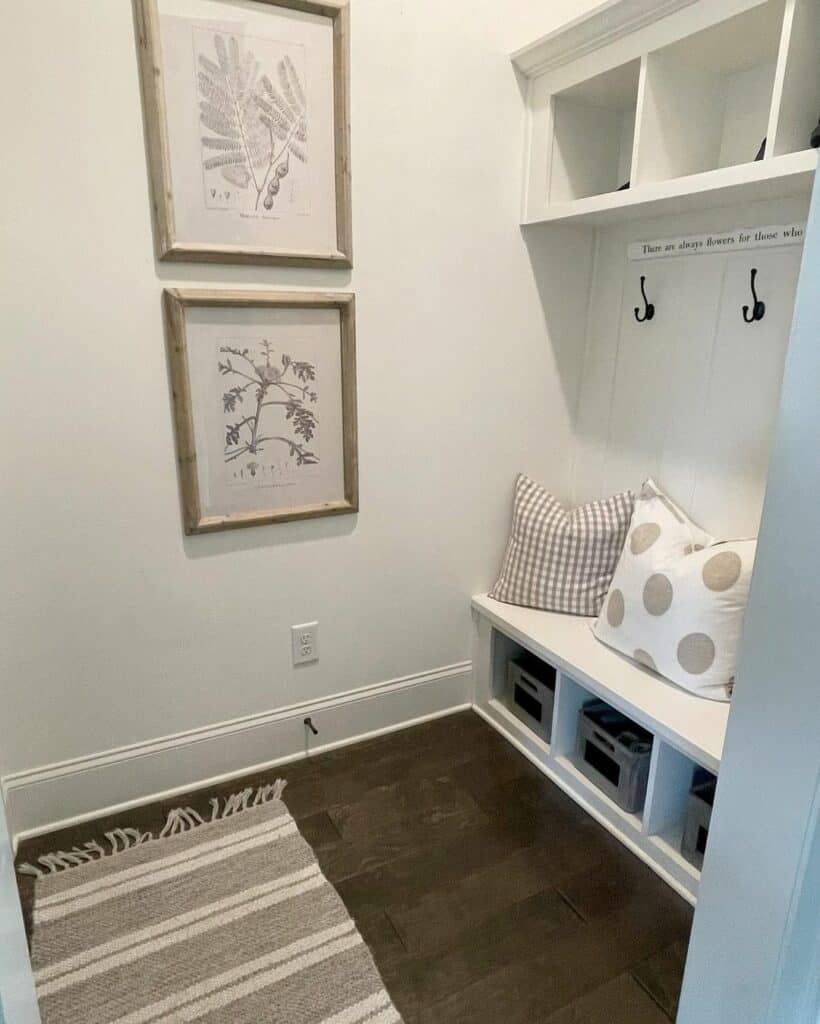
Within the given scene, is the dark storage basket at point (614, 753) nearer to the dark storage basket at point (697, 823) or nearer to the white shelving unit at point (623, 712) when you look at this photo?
the white shelving unit at point (623, 712)

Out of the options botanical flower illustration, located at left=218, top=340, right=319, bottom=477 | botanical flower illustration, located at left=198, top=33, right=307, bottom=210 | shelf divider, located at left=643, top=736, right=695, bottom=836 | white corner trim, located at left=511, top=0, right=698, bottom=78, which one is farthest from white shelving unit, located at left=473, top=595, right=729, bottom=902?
white corner trim, located at left=511, top=0, right=698, bottom=78

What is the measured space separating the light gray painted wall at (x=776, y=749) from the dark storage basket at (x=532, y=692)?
41.2 inches

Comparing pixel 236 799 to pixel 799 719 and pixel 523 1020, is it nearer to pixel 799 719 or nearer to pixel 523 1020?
pixel 523 1020

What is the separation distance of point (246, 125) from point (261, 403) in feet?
2.03

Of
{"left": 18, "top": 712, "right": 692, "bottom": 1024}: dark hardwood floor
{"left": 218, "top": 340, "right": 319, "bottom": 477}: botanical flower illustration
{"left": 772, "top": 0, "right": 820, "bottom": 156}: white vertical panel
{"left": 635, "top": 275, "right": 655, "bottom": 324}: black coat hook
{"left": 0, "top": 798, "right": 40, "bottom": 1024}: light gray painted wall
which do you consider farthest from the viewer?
{"left": 635, "top": 275, "right": 655, "bottom": 324}: black coat hook

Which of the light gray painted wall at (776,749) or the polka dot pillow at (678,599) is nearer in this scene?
the light gray painted wall at (776,749)

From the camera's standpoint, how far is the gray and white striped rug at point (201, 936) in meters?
1.28

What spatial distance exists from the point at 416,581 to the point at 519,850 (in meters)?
0.78

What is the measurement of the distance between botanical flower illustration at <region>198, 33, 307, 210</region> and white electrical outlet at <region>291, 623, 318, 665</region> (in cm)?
110

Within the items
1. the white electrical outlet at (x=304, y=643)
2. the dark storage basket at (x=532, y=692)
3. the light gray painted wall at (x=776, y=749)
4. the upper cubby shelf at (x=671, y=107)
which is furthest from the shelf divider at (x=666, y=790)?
the upper cubby shelf at (x=671, y=107)

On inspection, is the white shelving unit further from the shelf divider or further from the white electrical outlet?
the white electrical outlet

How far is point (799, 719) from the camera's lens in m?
0.73

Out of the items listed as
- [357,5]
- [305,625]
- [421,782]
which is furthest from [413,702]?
[357,5]

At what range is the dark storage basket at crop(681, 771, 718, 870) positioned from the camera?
1523 millimetres
